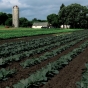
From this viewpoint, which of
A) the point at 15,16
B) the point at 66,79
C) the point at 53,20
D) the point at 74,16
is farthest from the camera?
the point at 53,20

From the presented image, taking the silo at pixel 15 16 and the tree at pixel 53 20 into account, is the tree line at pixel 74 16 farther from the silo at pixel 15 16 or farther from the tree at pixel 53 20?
the silo at pixel 15 16

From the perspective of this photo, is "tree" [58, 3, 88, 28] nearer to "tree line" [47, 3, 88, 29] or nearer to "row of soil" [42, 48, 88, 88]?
"tree line" [47, 3, 88, 29]

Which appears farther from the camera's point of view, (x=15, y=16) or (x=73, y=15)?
(x=15, y=16)

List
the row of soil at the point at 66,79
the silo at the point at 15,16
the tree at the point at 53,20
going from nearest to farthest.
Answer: the row of soil at the point at 66,79, the silo at the point at 15,16, the tree at the point at 53,20

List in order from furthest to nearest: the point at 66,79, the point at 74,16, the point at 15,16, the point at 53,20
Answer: the point at 53,20
the point at 15,16
the point at 74,16
the point at 66,79

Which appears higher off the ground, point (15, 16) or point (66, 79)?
point (15, 16)

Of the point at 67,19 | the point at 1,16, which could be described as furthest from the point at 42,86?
the point at 1,16

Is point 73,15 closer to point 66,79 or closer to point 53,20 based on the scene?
point 53,20

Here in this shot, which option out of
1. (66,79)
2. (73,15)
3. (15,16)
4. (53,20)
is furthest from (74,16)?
(66,79)

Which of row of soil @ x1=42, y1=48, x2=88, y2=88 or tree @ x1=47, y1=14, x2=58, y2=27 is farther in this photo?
tree @ x1=47, y1=14, x2=58, y2=27

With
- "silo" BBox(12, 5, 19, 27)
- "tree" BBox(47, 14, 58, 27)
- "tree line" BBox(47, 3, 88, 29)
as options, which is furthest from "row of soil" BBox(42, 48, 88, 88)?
"silo" BBox(12, 5, 19, 27)

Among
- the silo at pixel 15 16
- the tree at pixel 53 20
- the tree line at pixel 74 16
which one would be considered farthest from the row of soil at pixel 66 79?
the silo at pixel 15 16

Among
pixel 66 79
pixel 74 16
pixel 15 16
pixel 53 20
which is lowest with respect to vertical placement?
pixel 66 79

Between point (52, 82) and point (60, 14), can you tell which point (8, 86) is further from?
point (60, 14)
